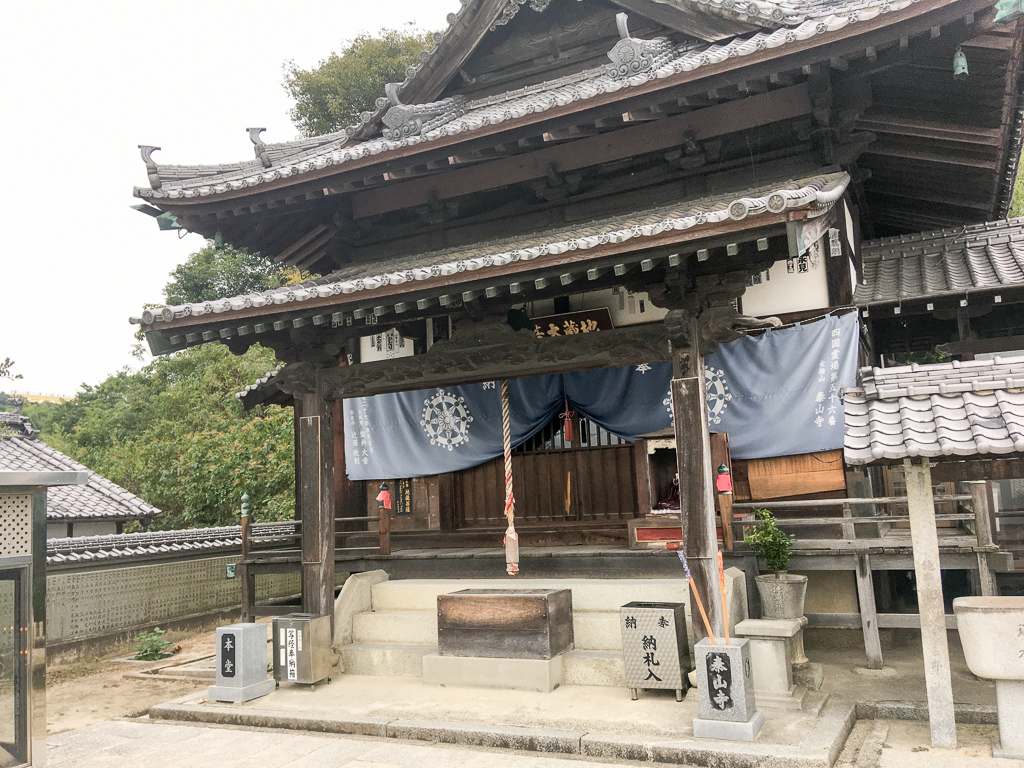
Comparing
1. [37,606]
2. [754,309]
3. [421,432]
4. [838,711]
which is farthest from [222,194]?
[838,711]

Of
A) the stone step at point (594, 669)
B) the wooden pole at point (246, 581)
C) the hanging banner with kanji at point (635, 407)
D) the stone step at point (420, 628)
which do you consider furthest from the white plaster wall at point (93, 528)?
the stone step at point (594, 669)

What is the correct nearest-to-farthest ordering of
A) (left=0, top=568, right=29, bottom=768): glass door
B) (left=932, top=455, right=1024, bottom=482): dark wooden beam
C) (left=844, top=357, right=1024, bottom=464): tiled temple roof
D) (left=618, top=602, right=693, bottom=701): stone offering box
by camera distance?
(left=0, top=568, right=29, bottom=768): glass door < (left=844, top=357, right=1024, bottom=464): tiled temple roof < (left=932, top=455, right=1024, bottom=482): dark wooden beam < (left=618, top=602, right=693, bottom=701): stone offering box

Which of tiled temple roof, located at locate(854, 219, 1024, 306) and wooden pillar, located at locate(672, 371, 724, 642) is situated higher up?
tiled temple roof, located at locate(854, 219, 1024, 306)

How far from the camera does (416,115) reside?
9836 mm

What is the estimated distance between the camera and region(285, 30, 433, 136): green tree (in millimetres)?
29531

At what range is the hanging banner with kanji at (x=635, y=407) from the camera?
28.3 feet

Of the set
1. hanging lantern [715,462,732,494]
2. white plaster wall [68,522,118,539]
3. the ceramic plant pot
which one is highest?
hanging lantern [715,462,732,494]

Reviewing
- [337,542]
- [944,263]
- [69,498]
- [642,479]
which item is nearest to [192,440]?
[69,498]

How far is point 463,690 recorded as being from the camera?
25.3 ft

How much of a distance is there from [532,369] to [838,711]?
433 centimetres

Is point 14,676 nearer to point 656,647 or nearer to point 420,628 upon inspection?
point 420,628

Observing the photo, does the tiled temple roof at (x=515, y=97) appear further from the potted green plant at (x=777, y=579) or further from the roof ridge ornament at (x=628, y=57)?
the potted green plant at (x=777, y=579)

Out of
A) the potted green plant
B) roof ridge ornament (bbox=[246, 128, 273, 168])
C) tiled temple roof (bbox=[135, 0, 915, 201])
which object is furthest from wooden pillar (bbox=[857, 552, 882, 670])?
roof ridge ornament (bbox=[246, 128, 273, 168])

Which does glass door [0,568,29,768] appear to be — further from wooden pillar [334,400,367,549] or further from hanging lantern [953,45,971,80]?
hanging lantern [953,45,971,80]
